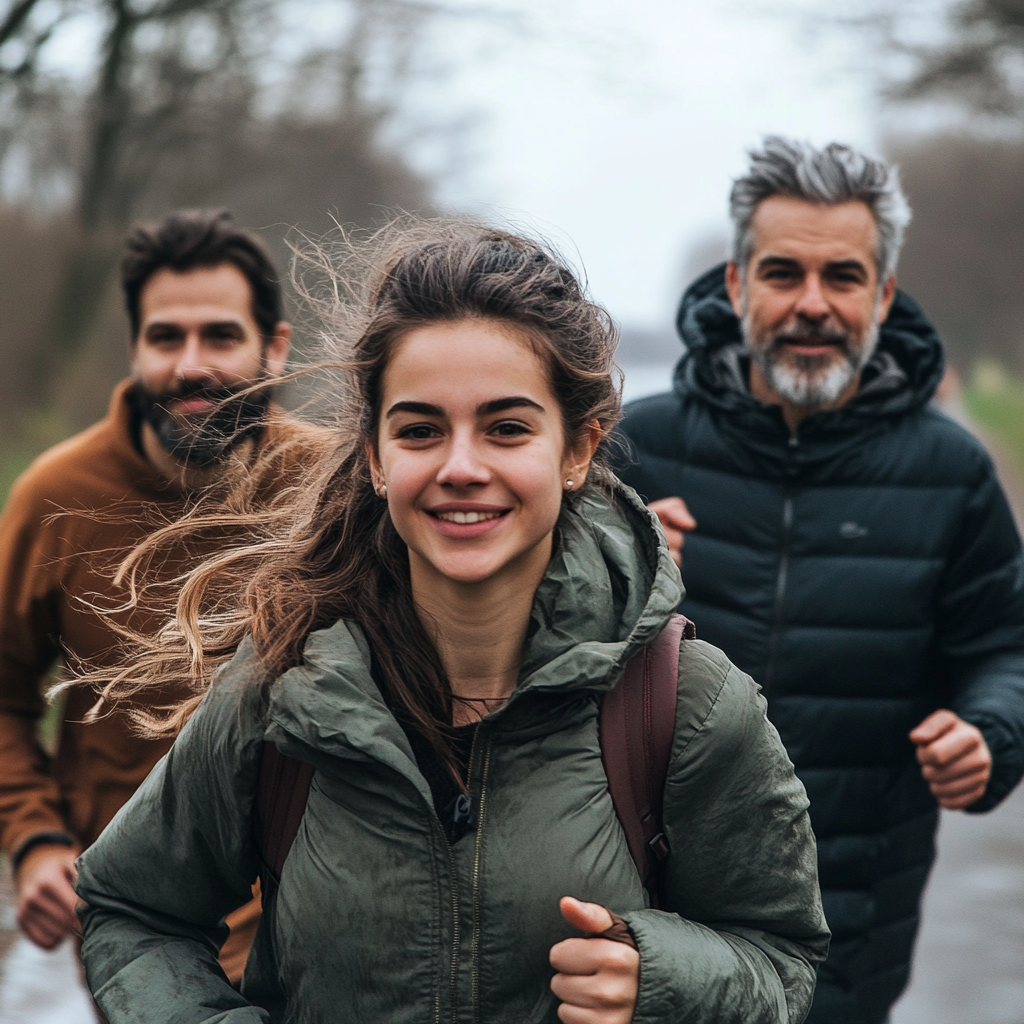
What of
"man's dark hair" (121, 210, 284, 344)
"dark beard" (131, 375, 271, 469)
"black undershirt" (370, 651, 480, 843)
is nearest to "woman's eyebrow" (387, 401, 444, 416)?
"black undershirt" (370, 651, 480, 843)

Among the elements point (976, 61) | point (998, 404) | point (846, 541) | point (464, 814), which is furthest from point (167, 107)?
point (998, 404)

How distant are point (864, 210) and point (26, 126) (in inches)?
452

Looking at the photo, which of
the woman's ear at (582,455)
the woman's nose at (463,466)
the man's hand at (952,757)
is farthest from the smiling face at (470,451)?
the man's hand at (952,757)

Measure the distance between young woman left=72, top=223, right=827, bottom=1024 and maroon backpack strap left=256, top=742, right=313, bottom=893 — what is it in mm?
24

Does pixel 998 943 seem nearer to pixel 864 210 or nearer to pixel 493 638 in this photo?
pixel 864 210

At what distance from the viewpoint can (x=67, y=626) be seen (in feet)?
11.6

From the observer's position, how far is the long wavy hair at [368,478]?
223 centimetres

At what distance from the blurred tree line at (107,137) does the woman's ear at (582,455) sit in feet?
33.1

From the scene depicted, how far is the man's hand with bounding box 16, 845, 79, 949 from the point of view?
338cm

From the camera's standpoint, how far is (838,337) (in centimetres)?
355

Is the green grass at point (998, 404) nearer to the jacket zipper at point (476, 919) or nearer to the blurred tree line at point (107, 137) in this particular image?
the blurred tree line at point (107, 137)

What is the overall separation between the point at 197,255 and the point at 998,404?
92.1ft

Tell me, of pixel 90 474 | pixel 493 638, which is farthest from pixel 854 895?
pixel 90 474

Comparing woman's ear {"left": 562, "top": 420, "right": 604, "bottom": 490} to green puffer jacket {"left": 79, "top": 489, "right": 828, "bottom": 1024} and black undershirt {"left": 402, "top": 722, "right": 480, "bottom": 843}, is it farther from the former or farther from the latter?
black undershirt {"left": 402, "top": 722, "right": 480, "bottom": 843}
